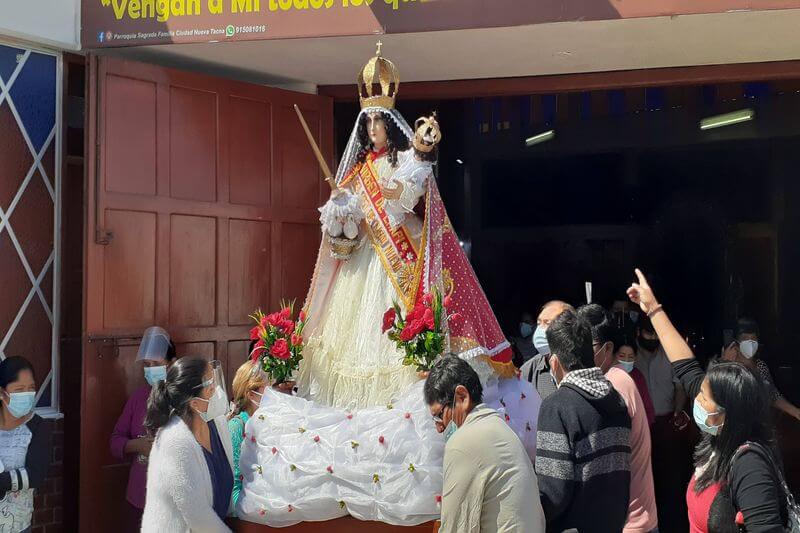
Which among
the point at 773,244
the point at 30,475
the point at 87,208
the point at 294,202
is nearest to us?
the point at 30,475

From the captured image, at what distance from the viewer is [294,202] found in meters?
6.32

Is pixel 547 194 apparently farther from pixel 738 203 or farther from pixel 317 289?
pixel 317 289

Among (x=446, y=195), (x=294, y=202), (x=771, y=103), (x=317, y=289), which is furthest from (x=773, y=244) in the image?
(x=317, y=289)

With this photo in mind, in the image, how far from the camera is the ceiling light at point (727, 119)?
8359 mm

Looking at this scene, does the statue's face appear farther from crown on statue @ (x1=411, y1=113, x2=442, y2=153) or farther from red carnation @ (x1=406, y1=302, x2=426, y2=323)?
red carnation @ (x1=406, y1=302, x2=426, y2=323)

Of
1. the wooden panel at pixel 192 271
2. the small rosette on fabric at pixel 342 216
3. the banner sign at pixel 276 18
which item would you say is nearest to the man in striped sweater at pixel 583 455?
the small rosette on fabric at pixel 342 216

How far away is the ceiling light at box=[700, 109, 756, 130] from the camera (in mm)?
8359

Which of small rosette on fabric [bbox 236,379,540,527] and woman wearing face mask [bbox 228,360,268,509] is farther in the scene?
woman wearing face mask [bbox 228,360,268,509]

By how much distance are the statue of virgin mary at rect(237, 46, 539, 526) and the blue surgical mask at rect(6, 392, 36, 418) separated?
0.97 m

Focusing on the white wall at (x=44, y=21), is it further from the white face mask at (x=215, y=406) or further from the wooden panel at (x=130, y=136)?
the white face mask at (x=215, y=406)

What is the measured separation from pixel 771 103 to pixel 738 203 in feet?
3.77

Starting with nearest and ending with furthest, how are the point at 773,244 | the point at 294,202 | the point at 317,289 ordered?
the point at 317,289 → the point at 294,202 → the point at 773,244

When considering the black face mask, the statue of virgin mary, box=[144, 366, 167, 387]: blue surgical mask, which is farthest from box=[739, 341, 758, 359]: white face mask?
box=[144, 366, 167, 387]: blue surgical mask

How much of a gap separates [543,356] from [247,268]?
6.35 ft
